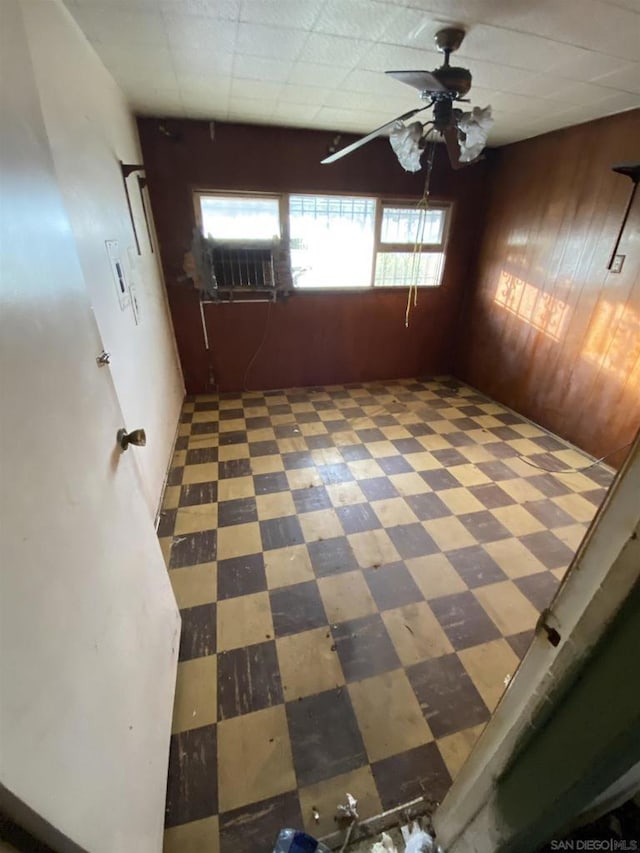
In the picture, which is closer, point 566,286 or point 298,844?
point 298,844

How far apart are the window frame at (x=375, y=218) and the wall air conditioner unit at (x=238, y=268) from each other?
16 centimetres

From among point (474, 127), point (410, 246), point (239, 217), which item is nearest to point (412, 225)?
point (410, 246)

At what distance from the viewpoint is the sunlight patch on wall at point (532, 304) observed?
10.1 feet

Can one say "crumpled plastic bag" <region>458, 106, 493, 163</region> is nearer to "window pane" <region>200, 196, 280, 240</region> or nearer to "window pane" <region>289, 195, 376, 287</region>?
"window pane" <region>289, 195, 376, 287</region>

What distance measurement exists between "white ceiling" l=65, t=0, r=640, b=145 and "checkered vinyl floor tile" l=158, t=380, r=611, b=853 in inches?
94.2

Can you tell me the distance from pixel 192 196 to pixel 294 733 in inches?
151

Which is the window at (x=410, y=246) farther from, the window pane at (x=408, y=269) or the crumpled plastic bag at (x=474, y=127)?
the crumpled plastic bag at (x=474, y=127)

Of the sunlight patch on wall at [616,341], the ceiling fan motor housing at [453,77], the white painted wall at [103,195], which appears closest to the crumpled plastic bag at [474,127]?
the ceiling fan motor housing at [453,77]

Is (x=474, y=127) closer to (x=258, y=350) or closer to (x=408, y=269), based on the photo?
(x=408, y=269)

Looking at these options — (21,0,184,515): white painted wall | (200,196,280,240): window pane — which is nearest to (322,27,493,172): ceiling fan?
(21,0,184,515): white painted wall

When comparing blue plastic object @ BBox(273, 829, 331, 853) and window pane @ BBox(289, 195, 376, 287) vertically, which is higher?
window pane @ BBox(289, 195, 376, 287)

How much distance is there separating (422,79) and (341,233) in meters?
2.08

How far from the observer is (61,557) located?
2.27 feet

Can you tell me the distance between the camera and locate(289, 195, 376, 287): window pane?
3.48m
